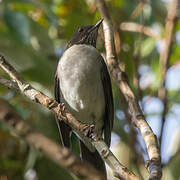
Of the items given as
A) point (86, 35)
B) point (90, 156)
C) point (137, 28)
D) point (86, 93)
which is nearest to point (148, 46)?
point (137, 28)

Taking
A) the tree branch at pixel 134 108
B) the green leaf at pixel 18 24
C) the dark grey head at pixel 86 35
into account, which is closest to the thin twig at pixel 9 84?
the tree branch at pixel 134 108

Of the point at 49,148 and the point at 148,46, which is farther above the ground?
the point at 148,46

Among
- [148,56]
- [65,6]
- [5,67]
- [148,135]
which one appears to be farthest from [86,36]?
[148,135]

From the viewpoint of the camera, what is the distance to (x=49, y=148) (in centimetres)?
112

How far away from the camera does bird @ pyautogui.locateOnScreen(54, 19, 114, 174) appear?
490cm

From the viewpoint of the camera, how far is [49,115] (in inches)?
204

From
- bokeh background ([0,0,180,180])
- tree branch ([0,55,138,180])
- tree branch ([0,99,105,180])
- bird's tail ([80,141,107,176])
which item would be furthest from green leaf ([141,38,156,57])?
tree branch ([0,99,105,180])

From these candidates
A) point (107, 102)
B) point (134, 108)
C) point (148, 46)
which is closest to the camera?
point (134, 108)

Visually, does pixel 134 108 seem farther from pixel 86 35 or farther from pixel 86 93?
pixel 86 35

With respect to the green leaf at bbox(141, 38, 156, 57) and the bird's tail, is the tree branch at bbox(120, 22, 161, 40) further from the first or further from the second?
the bird's tail

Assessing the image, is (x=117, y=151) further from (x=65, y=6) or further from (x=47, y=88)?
(x=65, y=6)

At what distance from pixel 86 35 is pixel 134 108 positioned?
300 cm

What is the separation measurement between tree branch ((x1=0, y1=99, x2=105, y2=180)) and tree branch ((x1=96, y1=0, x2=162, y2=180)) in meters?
1.14

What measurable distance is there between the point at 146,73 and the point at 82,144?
80.5 inches
